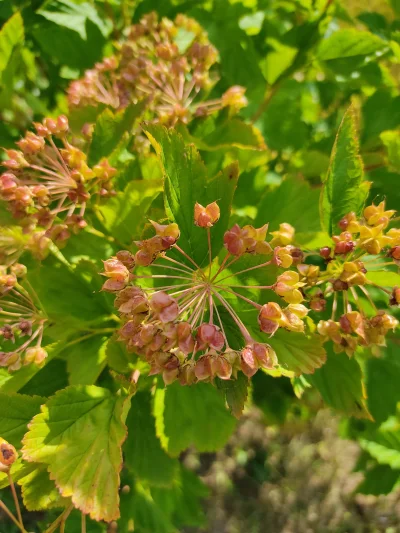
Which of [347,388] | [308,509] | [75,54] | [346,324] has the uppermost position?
[75,54]

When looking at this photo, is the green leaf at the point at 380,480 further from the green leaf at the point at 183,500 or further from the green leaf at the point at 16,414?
the green leaf at the point at 16,414

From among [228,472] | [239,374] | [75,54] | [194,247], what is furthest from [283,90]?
[228,472]

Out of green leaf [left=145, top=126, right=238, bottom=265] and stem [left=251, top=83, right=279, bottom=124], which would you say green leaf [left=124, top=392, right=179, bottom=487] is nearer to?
green leaf [left=145, top=126, right=238, bottom=265]

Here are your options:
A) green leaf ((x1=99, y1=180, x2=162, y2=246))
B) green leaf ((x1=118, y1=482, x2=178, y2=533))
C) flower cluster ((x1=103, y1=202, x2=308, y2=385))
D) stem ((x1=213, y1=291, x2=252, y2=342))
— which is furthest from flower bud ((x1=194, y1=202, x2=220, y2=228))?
green leaf ((x1=118, y1=482, x2=178, y2=533))

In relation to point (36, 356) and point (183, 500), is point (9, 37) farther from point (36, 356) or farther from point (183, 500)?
point (183, 500)

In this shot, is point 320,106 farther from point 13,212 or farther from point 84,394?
point 84,394

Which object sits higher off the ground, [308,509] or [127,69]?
[127,69]
